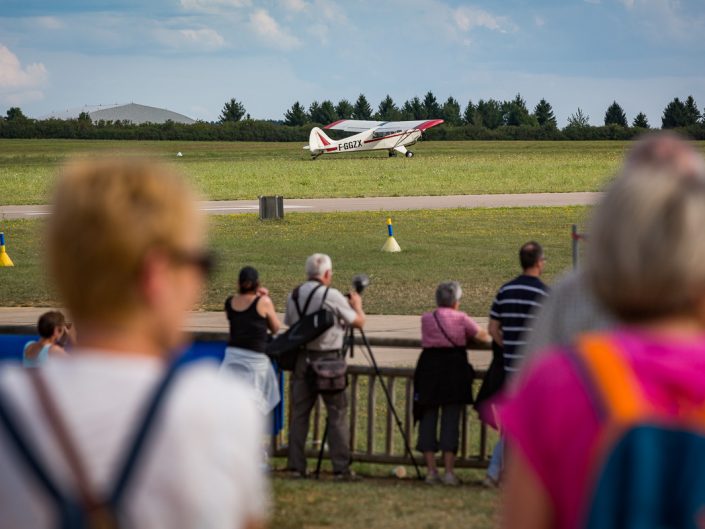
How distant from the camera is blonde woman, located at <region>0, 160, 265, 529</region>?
6.26 feet

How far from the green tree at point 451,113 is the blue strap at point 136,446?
16906 cm

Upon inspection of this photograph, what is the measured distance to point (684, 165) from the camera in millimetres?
2105

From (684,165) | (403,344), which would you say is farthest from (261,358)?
(684,165)

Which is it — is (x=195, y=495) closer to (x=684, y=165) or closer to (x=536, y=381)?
(x=536, y=381)

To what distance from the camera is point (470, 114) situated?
6880 inches

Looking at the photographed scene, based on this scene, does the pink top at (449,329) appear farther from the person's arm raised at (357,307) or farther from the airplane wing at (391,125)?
the airplane wing at (391,125)

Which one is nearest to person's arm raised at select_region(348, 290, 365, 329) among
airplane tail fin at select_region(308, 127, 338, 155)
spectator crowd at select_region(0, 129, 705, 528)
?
spectator crowd at select_region(0, 129, 705, 528)

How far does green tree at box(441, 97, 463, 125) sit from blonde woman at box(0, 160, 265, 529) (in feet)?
554

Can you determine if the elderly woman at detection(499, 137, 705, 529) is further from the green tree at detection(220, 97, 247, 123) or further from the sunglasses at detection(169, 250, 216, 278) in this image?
the green tree at detection(220, 97, 247, 123)

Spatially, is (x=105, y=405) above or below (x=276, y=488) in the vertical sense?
above

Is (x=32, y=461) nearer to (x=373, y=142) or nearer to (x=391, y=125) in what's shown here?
(x=373, y=142)

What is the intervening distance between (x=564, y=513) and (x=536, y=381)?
218mm

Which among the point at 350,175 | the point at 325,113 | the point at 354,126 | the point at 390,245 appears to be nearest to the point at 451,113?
the point at 325,113

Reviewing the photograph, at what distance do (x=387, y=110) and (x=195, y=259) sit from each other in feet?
589
